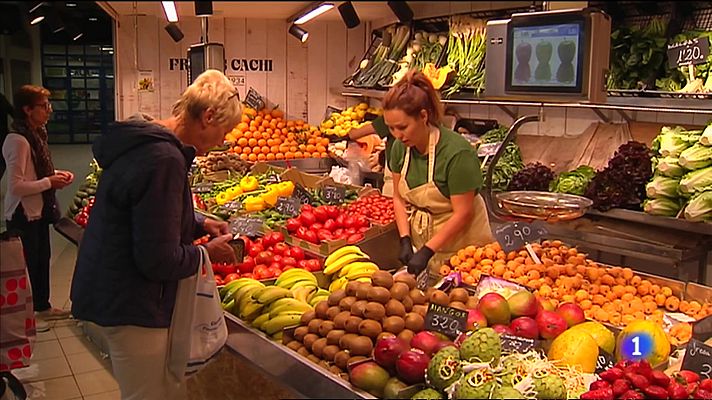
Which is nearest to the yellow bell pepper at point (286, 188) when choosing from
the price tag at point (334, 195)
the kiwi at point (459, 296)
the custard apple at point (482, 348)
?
the price tag at point (334, 195)

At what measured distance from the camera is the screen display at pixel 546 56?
3.38 metres

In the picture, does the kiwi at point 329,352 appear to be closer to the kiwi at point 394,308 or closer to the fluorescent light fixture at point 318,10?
the kiwi at point 394,308

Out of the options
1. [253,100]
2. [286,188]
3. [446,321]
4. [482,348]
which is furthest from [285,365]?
[253,100]

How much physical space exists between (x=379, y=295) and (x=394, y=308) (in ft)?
0.24

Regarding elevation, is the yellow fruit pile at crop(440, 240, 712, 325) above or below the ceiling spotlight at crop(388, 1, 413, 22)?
below

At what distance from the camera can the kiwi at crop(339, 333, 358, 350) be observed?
2.45 m

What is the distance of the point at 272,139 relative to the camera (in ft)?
25.8

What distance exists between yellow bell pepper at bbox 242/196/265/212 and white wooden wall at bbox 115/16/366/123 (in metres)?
3.30

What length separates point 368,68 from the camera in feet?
24.7

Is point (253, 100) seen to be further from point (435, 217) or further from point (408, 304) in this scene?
point (408, 304)

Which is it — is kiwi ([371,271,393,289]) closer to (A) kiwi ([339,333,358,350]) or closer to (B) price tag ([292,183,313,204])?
(A) kiwi ([339,333,358,350])

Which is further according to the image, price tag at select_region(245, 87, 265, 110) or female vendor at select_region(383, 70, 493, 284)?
price tag at select_region(245, 87, 265, 110)

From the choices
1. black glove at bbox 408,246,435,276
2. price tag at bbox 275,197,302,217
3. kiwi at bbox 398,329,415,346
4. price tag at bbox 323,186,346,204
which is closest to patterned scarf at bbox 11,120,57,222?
price tag at bbox 275,197,302,217

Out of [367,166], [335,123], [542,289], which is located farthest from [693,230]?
[335,123]
